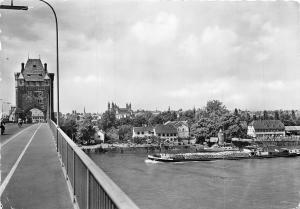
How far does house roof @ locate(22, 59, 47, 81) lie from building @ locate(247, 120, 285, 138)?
66999mm

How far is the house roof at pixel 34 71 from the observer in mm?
65312

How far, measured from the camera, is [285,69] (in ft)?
156

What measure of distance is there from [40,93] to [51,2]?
64805 millimetres

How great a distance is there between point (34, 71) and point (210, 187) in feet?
148

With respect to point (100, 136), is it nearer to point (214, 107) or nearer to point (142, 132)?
point (142, 132)

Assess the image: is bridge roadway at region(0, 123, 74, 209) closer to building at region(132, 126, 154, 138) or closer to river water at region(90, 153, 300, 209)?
river water at region(90, 153, 300, 209)

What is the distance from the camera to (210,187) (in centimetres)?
3525

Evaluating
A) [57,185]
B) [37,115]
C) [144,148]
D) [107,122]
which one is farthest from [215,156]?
[107,122]

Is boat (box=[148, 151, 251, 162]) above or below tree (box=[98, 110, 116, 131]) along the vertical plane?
below

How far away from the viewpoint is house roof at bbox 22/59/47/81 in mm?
65312

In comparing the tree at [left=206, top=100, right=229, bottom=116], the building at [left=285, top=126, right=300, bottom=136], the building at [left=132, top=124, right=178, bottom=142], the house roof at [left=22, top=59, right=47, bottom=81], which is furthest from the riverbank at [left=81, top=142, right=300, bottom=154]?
the building at [left=285, top=126, right=300, bottom=136]

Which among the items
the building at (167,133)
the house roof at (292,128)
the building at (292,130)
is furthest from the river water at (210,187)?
the house roof at (292,128)

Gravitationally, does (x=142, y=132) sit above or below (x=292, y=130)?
above

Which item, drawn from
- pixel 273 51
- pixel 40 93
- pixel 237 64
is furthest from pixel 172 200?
pixel 40 93
